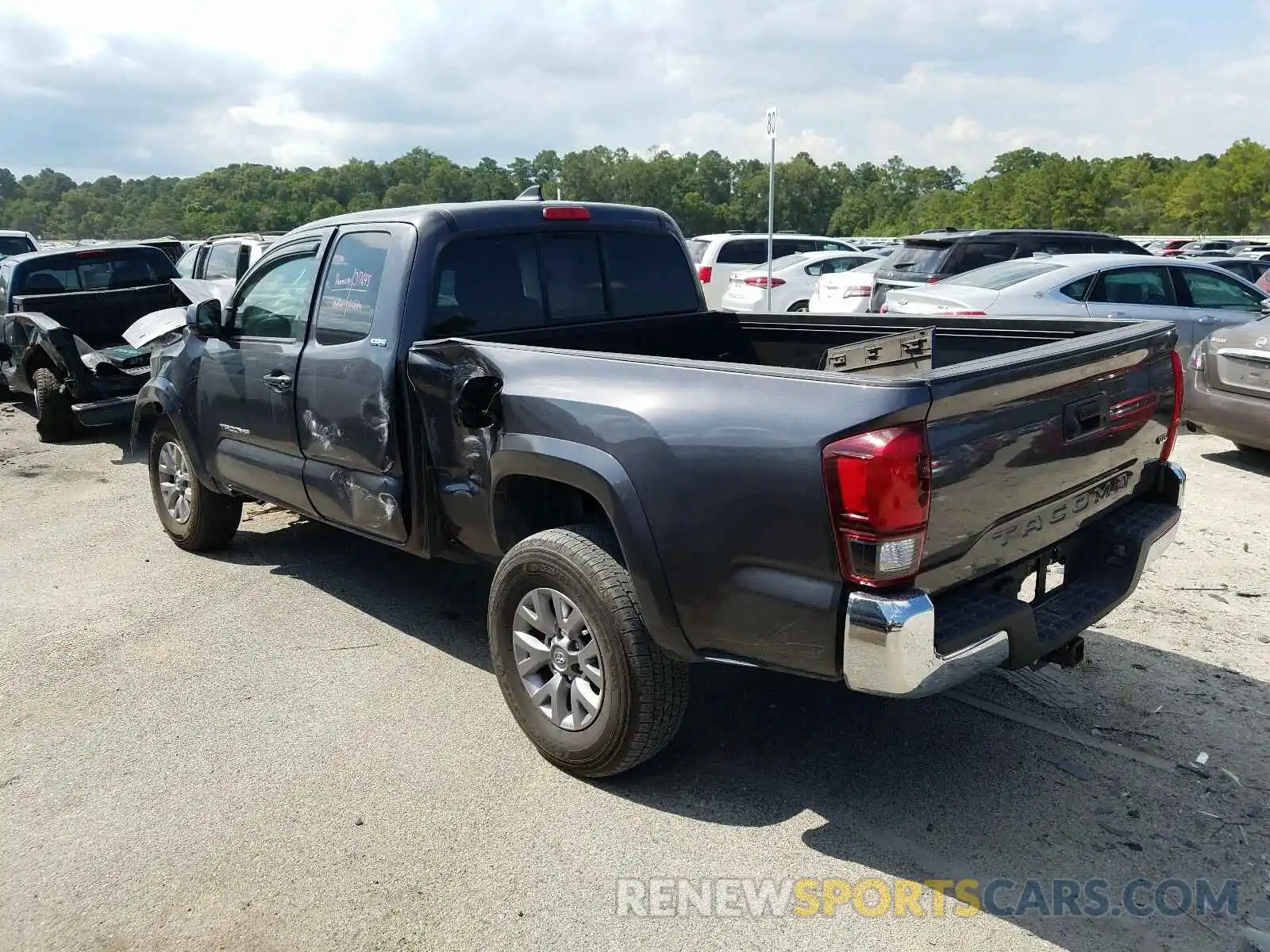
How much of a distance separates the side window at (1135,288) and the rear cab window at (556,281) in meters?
5.98

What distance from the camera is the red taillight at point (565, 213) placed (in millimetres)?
4715

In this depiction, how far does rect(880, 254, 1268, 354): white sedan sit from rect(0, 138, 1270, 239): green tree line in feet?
118

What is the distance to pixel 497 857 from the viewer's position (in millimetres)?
3215

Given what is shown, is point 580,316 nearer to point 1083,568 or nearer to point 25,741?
point 1083,568

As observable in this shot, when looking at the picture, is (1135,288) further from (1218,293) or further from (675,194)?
(675,194)

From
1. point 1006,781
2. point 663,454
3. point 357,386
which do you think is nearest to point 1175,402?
point 1006,781

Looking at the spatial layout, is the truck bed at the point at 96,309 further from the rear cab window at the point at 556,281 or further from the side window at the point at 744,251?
the side window at the point at 744,251

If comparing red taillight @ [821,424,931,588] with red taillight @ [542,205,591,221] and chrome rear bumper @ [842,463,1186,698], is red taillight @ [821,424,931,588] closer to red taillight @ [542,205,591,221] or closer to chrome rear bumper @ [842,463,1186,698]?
chrome rear bumper @ [842,463,1186,698]

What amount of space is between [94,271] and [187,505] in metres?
6.08

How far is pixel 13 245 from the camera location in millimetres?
17141

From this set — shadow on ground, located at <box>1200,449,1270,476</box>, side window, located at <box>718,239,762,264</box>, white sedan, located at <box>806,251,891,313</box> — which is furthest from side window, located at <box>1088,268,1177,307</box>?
side window, located at <box>718,239,762,264</box>

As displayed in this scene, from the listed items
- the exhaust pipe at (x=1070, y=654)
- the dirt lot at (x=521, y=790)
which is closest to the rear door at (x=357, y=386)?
the dirt lot at (x=521, y=790)

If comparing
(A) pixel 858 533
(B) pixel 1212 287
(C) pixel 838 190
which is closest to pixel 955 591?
(A) pixel 858 533

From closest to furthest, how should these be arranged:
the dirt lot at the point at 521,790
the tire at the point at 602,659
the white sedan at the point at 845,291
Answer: the dirt lot at the point at 521,790 < the tire at the point at 602,659 < the white sedan at the point at 845,291
